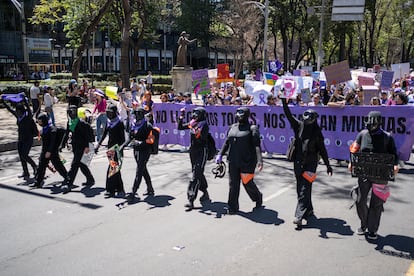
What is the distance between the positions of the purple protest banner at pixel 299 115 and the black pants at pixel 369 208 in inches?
179

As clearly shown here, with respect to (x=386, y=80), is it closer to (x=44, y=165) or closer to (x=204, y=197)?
(x=204, y=197)

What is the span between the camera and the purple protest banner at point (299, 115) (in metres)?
9.77

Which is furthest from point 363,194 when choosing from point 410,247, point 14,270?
point 14,270

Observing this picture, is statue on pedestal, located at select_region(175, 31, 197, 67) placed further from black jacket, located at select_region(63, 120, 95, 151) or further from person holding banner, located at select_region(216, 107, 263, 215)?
person holding banner, located at select_region(216, 107, 263, 215)

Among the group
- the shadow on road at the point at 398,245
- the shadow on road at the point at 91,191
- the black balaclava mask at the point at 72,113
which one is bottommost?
the shadow on road at the point at 91,191

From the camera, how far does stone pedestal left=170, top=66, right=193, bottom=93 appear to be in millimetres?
23875

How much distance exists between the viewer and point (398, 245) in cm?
564

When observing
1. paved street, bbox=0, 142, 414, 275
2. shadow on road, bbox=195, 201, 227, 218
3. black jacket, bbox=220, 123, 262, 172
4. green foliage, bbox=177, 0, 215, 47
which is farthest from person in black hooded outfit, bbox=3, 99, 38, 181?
green foliage, bbox=177, 0, 215, 47

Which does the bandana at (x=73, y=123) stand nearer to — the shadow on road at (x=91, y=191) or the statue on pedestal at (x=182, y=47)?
the shadow on road at (x=91, y=191)

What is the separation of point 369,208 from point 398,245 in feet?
1.93

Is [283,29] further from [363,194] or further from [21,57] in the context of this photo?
[363,194]

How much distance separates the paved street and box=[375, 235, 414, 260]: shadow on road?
0.01m

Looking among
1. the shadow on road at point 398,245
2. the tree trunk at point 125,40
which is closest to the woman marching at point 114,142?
the shadow on road at point 398,245

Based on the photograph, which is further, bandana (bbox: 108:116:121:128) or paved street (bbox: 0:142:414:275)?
bandana (bbox: 108:116:121:128)
